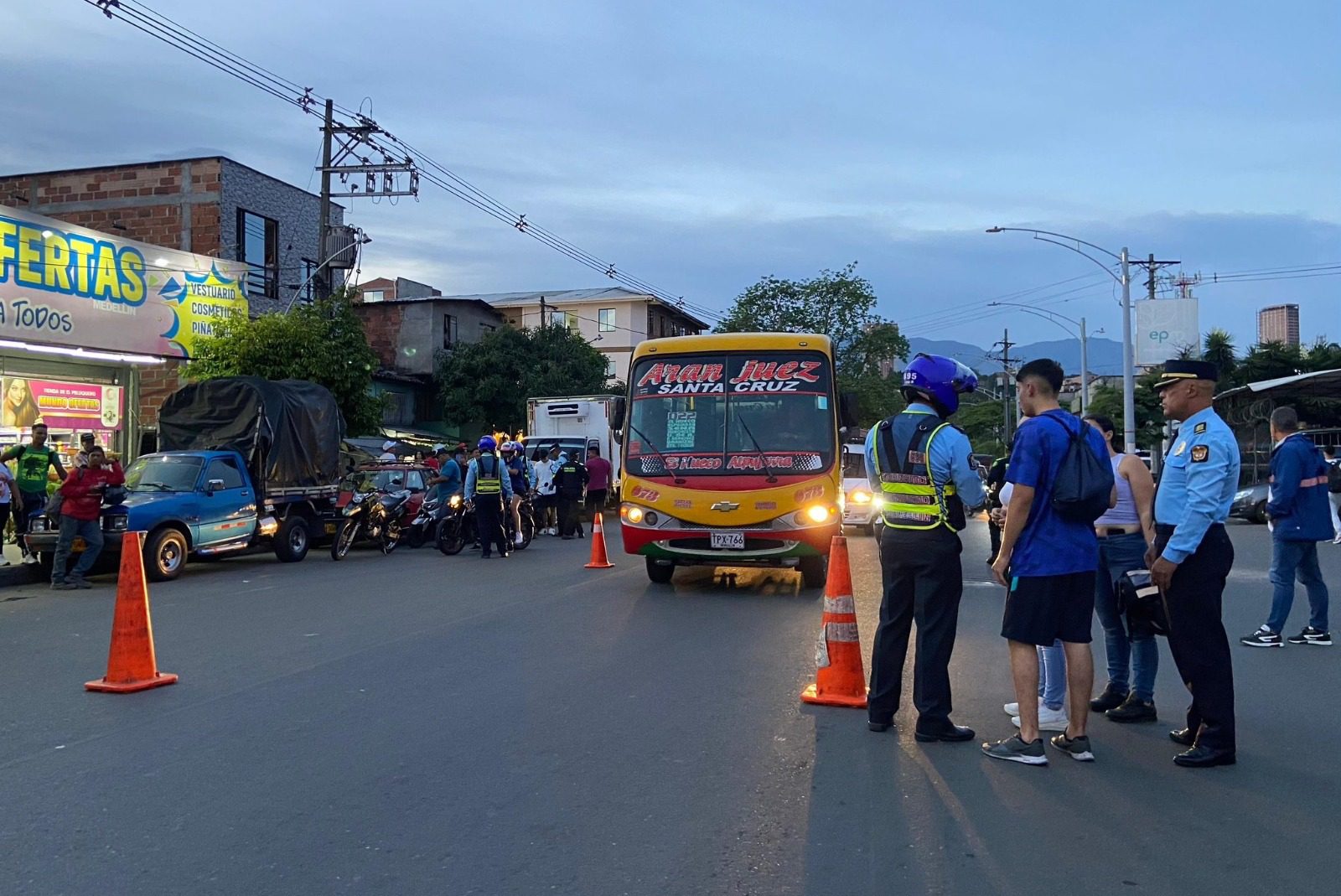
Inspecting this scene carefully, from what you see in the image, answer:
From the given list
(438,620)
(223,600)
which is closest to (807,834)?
(438,620)

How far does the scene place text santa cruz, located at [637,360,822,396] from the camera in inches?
495

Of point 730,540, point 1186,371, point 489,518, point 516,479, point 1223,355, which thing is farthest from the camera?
point 1223,355

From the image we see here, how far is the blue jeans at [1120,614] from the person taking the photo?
6.20 metres

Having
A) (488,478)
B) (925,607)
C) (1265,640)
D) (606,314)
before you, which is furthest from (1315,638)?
(606,314)

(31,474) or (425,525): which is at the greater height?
(31,474)

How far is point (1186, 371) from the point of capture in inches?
220

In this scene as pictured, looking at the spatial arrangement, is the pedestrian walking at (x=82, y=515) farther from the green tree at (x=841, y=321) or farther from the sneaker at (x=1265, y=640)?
the green tree at (x=841, y=321)

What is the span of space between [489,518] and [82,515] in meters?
5.42

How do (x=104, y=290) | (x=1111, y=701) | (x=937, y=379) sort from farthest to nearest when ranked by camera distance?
1. (x=104, y=290)
2. (x=1111, y=701)
3. (x=937, y=379)

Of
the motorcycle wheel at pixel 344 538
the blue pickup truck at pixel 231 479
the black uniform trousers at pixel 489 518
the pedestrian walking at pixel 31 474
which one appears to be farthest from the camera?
the motorcycle wheel at pixel 344 538

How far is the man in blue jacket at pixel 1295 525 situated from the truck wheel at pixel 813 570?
14.6 feet

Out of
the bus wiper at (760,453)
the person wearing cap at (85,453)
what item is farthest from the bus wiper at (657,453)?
the person wearing cap at (85,453)

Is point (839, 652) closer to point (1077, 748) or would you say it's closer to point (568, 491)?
point (1077, 748)

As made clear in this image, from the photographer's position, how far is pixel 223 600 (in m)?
11.7
